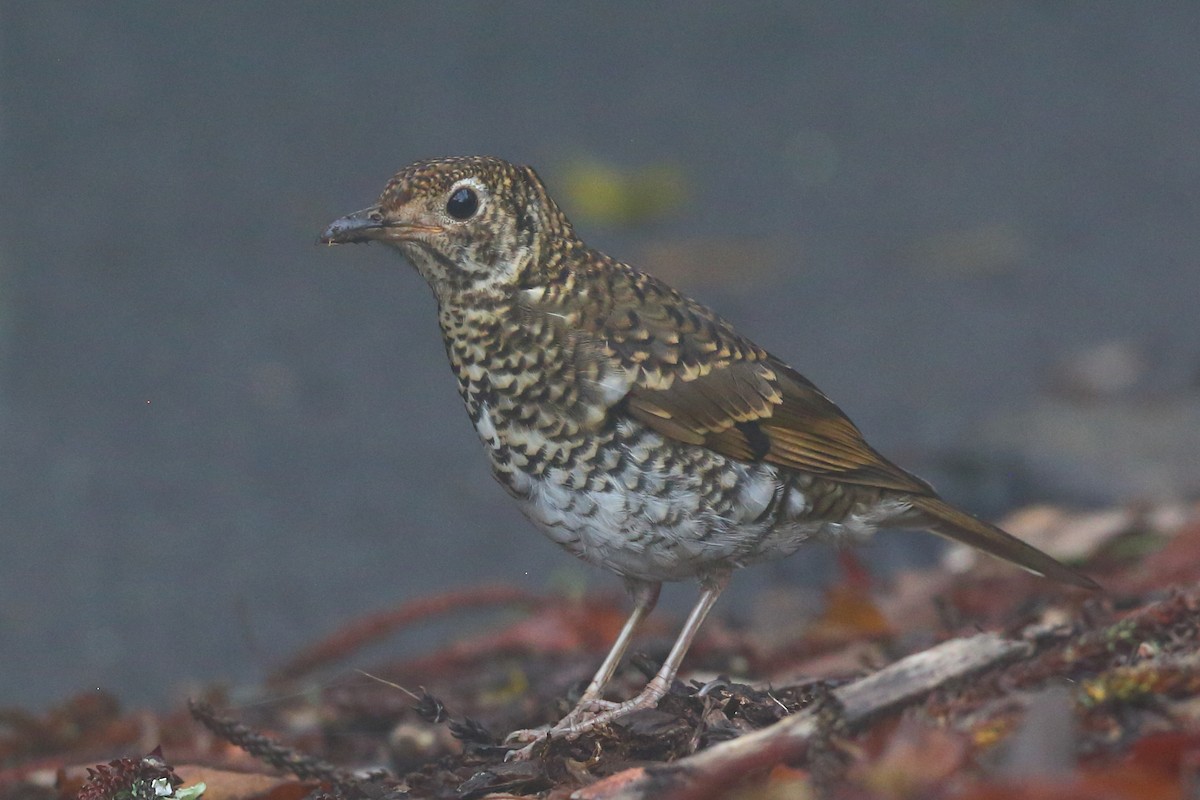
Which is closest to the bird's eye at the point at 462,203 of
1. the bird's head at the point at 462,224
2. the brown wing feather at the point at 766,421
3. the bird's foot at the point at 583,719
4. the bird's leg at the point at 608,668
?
the bird's head at the point at 462,224

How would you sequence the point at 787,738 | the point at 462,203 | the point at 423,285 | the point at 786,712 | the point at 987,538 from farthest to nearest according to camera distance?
the point at 423,285
the point at 987,538
the point at 462,203
the point at 786,712
the point at 787,738

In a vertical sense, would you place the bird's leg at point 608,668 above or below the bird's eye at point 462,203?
below

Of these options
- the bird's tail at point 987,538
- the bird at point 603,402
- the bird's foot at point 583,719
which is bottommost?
the bird's foot at point 583,719

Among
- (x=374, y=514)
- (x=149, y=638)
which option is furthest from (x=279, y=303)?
(x=149, y=638)

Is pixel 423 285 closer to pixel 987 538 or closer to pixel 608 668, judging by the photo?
pixel 987 538

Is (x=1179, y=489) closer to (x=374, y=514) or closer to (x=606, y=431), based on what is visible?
(x=374, y=514)

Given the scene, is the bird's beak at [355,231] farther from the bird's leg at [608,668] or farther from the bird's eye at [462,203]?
the bird's leg at [608,668]

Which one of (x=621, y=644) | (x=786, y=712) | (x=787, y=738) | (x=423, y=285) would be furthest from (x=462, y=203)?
(x=423, y=285)
